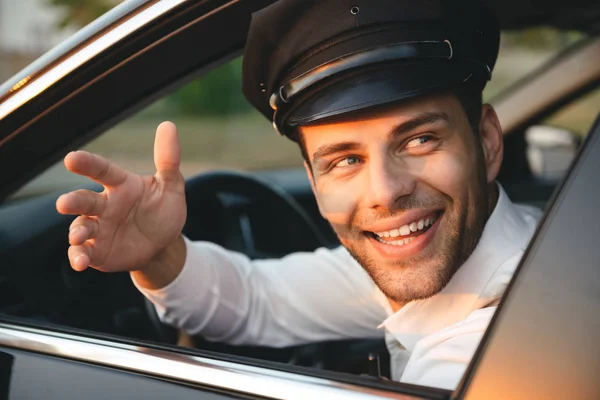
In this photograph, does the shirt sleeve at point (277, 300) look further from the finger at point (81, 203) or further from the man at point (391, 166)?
the finger at point (81, 203)

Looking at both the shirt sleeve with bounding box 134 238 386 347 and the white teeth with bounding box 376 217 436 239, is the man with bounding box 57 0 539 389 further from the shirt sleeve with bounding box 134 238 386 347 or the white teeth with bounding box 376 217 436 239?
the shirt sleeve with bounding box 134 238 386 347

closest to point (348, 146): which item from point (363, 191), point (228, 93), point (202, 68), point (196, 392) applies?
point (363, 191)

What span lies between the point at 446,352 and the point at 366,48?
68 cm

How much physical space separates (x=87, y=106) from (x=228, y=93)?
1162 centimetres

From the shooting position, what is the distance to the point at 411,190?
1697mm

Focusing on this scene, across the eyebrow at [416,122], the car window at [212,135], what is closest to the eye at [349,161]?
the eyebrow at [416,122]

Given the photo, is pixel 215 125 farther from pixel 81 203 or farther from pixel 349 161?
pixel 81 203

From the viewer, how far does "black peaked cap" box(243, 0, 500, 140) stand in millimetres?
1612

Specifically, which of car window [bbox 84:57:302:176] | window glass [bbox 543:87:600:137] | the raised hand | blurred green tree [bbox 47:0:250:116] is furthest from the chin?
blurred green tree [bbox 47:0:250:116]

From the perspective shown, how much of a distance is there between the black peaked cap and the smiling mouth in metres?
0.31

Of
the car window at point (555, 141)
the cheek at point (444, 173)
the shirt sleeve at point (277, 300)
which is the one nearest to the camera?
the cheek at point (444, 173)

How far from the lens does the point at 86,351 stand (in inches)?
56.5

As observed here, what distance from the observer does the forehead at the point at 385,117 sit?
167cm

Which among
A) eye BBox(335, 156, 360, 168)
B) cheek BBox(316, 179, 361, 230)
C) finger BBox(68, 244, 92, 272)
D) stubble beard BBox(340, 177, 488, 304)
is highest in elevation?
eye BBox(335, 156, 360, 168)
